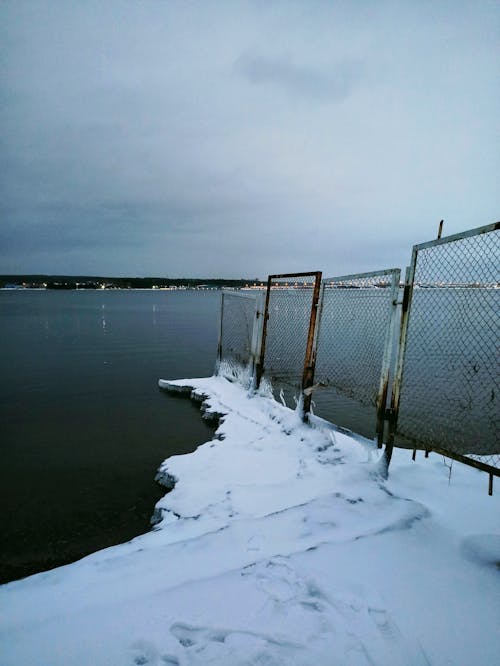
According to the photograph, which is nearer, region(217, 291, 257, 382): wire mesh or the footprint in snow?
the footprint in snow

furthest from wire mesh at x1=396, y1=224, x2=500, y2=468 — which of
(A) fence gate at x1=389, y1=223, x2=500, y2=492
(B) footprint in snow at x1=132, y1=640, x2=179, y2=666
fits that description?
(B) footprint in snow at x1=132, y1=640, x2=179, y2=666

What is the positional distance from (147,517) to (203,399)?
161 inches

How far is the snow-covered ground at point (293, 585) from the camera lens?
1.93 meters

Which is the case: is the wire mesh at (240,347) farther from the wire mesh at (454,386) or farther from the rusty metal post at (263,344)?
the wire mesh at (454,386)

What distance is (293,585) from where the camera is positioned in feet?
7.72

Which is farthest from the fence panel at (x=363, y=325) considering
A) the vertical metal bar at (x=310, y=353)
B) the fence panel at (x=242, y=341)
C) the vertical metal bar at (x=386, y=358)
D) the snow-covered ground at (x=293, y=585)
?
the fence panel at (x=242, y=341)

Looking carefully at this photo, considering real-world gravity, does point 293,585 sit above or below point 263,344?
below

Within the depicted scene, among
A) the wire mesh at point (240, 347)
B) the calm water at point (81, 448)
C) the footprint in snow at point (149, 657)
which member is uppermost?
the wire mesh at point (240, 347)

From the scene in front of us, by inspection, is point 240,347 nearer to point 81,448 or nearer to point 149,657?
point 81,448

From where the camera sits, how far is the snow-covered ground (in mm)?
1935

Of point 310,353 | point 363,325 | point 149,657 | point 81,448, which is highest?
point 363,325

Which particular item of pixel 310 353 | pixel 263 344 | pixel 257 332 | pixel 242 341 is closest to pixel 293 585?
pixel 310 353

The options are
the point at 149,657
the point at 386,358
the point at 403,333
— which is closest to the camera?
the point at 149,657

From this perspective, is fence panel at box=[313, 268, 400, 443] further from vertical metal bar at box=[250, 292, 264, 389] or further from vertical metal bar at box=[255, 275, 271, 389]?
vertical metal bar at box=[250, 292, 264, 389]
